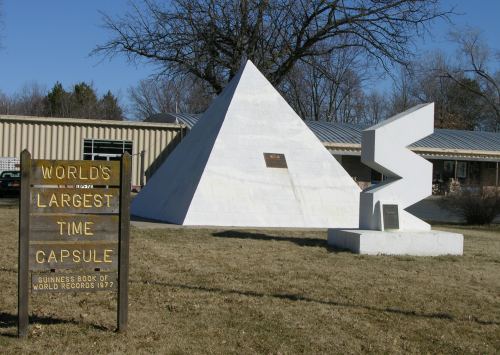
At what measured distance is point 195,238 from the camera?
11.9 meters

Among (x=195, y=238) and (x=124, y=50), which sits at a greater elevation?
(x=124, y=50)

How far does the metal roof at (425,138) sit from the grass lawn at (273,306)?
23.3 meters

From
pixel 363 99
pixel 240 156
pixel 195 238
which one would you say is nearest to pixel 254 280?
pixel 195 238

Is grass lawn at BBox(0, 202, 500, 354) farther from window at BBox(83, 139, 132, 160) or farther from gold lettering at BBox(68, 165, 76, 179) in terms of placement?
window at BBox(83, 139, 132, 160)

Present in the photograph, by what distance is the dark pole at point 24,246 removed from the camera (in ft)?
17.3

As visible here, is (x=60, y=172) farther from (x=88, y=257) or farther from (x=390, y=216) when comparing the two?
(x=390, y=216)

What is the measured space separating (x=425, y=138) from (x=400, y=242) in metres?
27.2

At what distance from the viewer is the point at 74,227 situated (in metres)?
5.54

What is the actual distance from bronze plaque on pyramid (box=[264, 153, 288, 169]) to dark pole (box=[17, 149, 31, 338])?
10118 mm

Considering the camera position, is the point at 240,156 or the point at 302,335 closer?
A: the point at 302,335

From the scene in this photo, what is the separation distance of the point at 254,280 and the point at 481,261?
441 cm

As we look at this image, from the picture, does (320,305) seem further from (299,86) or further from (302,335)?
(299,86)

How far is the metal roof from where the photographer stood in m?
33.9

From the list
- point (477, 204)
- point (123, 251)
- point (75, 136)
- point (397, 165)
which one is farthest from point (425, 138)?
point (123, 251)
